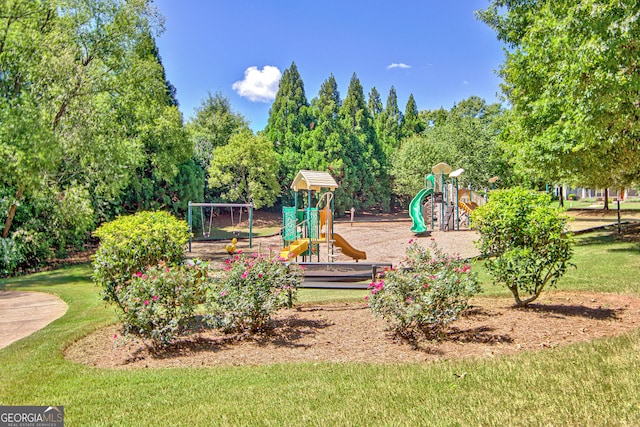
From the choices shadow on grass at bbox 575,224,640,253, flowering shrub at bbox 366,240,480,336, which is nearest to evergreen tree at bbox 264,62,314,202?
shadow on grass at bbox 575,224,640,253

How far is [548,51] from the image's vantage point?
11.5m

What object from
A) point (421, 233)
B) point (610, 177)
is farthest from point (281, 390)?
point (421, 233)

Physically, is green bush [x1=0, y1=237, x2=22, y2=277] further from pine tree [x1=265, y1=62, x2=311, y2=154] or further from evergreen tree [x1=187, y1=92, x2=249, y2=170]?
pine tree [x1=265, y1=62, x2=311, y2=154]

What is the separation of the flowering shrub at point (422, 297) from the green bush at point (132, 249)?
291cm

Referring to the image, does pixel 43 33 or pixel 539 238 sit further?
pixel 43 33

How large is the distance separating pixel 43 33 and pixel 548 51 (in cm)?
1670

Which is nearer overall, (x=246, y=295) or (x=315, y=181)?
(x=246, y=295)

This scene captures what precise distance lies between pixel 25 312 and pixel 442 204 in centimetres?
2164

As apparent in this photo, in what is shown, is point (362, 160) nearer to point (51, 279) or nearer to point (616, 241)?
point (616, 241)

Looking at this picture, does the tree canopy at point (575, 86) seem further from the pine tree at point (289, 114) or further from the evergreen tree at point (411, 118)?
the evergreen tree at point (411, 118)

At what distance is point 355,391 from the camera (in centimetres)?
378

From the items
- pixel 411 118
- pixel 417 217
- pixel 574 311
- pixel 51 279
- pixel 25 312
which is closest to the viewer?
pixel 574 311

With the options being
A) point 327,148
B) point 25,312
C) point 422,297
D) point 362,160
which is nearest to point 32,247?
point 25,312

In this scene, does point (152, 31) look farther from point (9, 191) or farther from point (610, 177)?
point (610, 177)
